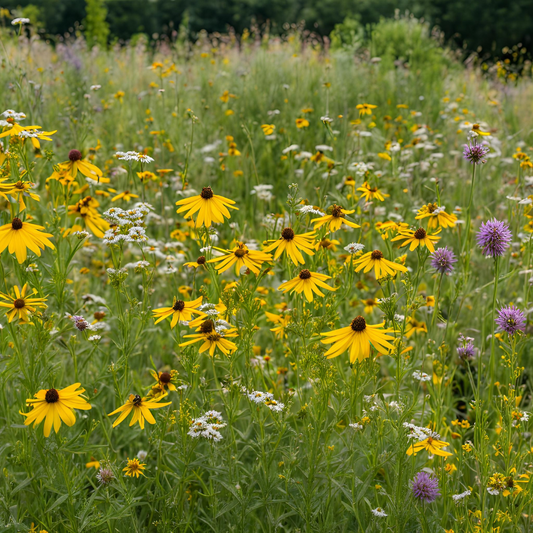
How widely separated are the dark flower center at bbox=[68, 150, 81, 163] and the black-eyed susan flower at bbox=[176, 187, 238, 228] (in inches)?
20.4

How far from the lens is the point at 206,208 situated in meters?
1.75

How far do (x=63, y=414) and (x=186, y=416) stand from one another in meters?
0.40

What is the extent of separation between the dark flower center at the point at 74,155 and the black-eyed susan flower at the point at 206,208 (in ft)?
1.70

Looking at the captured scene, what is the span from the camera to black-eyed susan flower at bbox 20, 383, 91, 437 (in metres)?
1.39

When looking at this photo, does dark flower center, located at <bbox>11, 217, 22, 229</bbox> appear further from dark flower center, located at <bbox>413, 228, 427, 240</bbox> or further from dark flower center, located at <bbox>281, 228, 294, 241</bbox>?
dark flower center, located at <bbox>413, 228, 427, 240</bbox>

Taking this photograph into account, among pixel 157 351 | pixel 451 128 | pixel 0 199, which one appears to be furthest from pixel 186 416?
pixel 451 128

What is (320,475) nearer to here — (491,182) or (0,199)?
(0,199)

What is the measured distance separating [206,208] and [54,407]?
74 centimetres

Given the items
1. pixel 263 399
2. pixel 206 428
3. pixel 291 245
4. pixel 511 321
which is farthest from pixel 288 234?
pixel 511 321

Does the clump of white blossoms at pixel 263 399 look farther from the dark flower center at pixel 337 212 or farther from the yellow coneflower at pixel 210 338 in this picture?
the dark flower center at pixel 337 212

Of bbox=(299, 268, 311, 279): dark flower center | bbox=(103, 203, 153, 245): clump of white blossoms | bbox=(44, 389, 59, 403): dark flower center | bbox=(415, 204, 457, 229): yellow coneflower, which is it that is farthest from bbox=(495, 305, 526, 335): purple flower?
bbox=(44, 389, 59, 403): dark flower center

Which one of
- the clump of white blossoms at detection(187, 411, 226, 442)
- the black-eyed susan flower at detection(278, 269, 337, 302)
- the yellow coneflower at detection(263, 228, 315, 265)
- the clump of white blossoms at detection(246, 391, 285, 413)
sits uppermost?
the yellow coneflower at detection(263, 228, 315, 265)

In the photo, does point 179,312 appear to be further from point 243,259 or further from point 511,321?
point 511,321

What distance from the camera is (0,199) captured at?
3398mm
